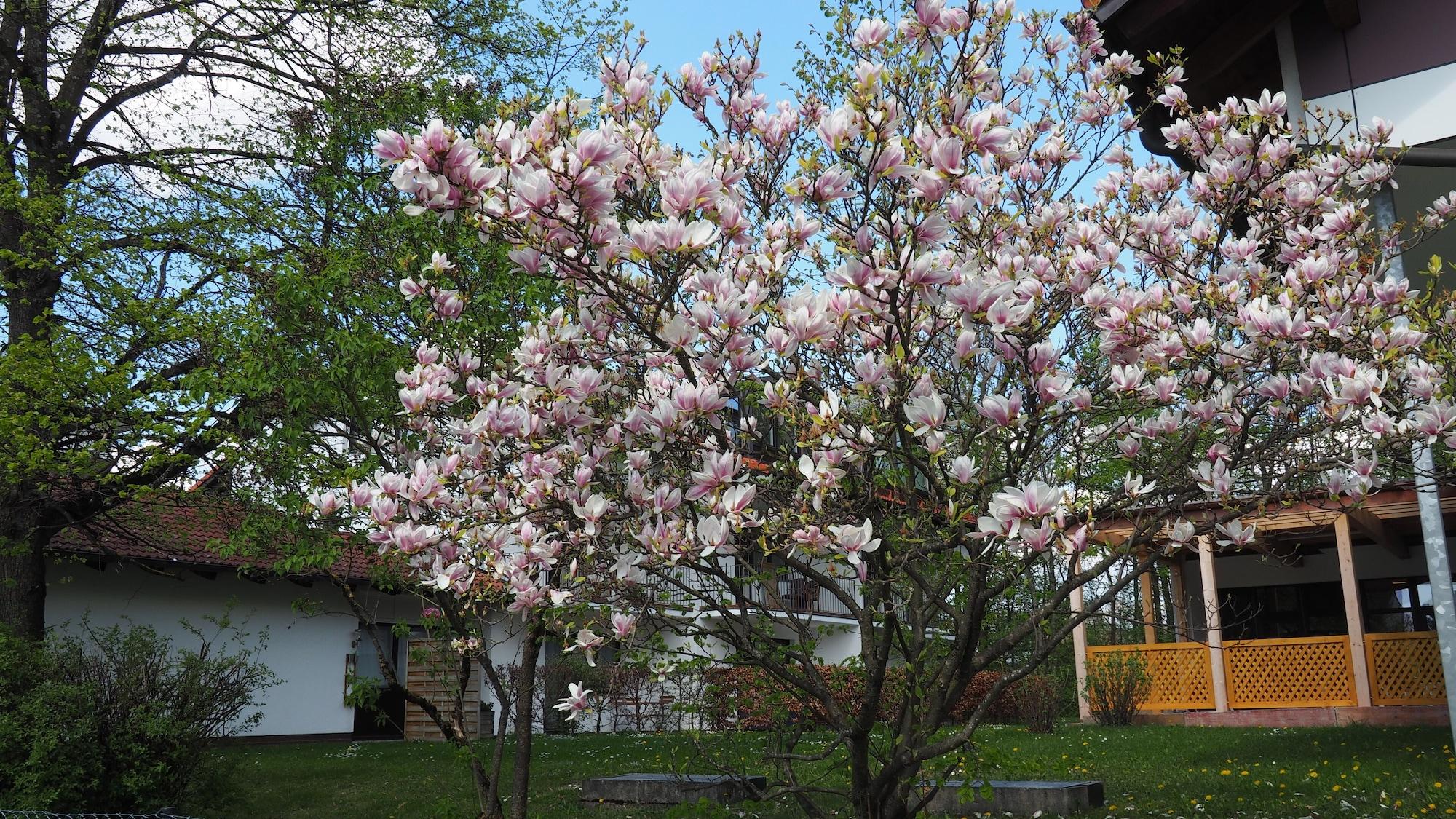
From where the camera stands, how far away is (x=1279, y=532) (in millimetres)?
13422

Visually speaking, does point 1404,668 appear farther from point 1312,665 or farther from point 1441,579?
point 1441,579

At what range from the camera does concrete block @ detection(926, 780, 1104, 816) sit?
6.80 meters

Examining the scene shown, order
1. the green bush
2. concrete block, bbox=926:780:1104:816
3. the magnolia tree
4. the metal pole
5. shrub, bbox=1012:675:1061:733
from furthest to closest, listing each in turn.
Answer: shrub, bbox=1012:675:1061:733, concrete block, bbox=926:780:1104:816, the green bush, the metal pole, the magnolia tree

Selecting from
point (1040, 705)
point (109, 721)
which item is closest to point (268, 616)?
point (109, 721)

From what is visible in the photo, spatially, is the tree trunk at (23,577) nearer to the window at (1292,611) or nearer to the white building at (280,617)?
the white building at (280,617)

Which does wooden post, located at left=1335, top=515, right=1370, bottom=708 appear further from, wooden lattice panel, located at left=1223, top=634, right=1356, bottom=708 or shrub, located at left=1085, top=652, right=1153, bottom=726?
shrub, located at left=1085, top=652, right=1153, bottom=726

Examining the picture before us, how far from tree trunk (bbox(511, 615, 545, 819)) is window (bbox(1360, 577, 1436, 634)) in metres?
14.2

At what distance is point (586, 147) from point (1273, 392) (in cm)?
231

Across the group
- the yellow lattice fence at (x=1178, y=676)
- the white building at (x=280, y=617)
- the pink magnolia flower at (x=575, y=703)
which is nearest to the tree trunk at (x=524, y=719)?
the pink magnolia flower at (x=575, y=703)

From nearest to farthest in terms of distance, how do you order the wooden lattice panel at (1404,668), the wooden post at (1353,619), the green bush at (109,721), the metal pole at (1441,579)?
1. the metal pole at (1441,579)
2. the green bush at (109,721)
3. the wooden lattice panel at (1404,668)
4. the wooden post at (1353,619)

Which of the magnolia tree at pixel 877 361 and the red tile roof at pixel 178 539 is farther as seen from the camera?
the red tile roof at pixel 178 539

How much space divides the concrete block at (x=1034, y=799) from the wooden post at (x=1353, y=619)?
7780 millimetres

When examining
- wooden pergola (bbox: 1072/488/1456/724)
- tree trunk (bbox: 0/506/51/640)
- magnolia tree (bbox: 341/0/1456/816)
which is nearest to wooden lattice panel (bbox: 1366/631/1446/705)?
wooden pergola (bbox: 1072/488/1456/724)

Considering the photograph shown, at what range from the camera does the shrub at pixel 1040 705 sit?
13.9 m
